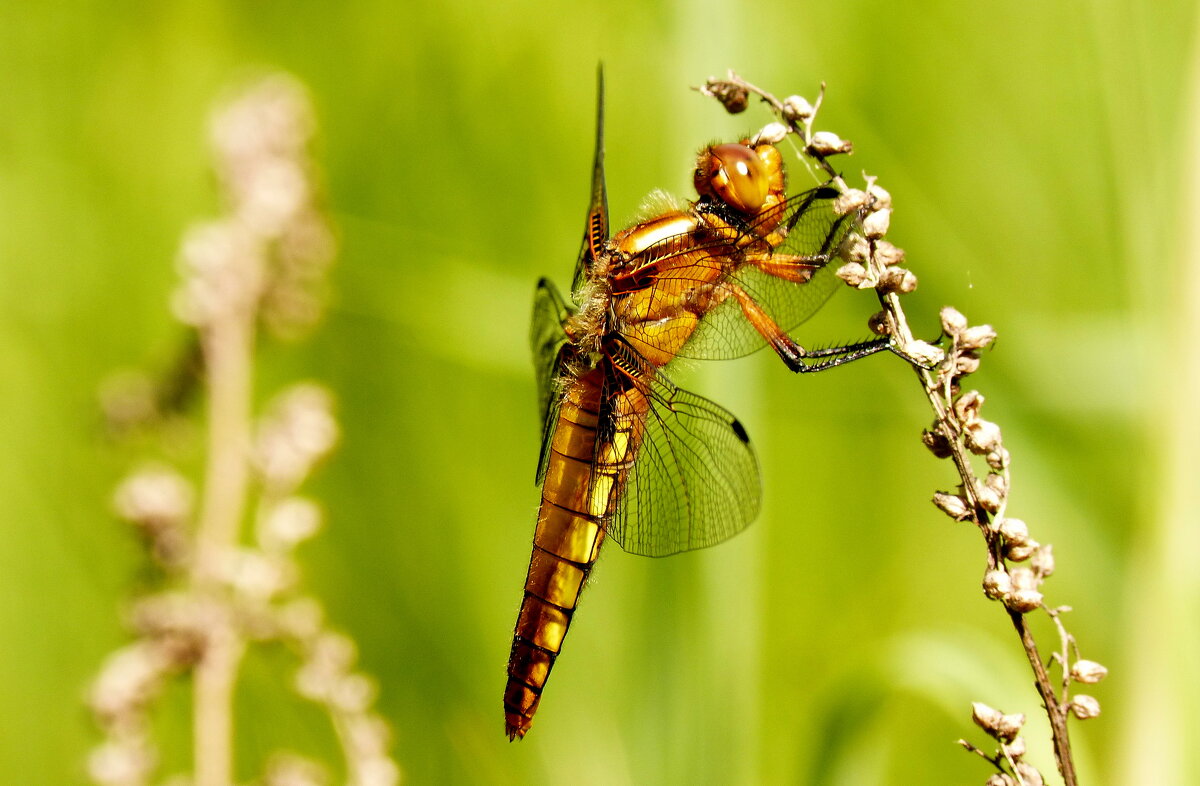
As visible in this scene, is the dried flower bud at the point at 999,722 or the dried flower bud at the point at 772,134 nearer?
the dried flower bud at the point at 999,722

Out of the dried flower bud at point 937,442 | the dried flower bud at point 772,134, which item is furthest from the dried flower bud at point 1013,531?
the dried flower bud at point 772,134

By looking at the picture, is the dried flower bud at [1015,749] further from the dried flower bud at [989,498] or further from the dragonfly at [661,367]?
the dragonfly at [661,367]

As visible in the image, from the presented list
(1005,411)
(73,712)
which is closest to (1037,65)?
(1005,411)

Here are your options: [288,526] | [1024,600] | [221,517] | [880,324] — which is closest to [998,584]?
[1024,600]

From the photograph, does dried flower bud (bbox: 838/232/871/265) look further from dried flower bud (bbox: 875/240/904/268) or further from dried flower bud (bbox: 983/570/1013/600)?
dried flower bud (bbox: 983/570/1013/600)

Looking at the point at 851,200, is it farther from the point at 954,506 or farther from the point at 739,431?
the point at 739,431
